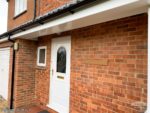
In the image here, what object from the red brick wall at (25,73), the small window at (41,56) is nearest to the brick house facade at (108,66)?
the small window at (41,56)

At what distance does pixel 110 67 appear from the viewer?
12.1 feet

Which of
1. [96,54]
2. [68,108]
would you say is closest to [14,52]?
[68,108]

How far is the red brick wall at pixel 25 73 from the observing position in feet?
21.0

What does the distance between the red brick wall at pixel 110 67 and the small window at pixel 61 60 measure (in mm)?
545

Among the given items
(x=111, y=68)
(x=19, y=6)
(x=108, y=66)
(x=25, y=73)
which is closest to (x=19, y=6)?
(x=19, y=6)

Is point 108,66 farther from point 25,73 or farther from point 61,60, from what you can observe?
point 25,73

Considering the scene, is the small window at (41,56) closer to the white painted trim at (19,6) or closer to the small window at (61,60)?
the small window at (61,60)

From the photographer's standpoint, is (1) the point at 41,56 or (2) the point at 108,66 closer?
(2) the point at 108,66

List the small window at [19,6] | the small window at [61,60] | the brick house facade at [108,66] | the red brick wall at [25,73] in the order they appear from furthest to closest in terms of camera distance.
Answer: the small window at [19,6]
the red brick wall at [25,73]
the small window at [61,60]
the brick house facade at [108,66]

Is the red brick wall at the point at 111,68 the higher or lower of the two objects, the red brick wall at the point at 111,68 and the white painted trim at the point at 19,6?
the lower

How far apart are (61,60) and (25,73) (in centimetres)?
198

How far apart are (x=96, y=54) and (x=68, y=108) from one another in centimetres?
206

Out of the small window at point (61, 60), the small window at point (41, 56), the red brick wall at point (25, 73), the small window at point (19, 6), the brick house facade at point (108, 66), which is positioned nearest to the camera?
the brick house facade at point (108, 66)

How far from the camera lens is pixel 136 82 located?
3154 millimetres
